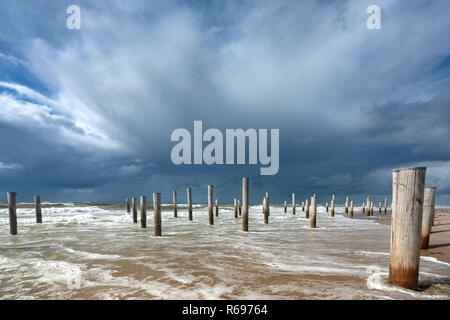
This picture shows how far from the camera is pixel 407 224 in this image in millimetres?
3951

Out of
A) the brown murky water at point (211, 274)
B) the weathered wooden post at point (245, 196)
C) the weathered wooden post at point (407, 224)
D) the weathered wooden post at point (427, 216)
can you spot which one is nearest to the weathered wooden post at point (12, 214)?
the brown murky water at point (211, 274)

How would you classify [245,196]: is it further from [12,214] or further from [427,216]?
[12,214]

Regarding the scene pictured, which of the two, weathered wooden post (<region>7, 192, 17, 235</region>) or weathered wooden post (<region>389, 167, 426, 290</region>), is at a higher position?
weathered wooden post (<region>389, 167, 426, 290</region>)

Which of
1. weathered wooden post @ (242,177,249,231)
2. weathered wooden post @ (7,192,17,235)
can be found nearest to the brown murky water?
weathered wooden post @ (242,177,249,231)

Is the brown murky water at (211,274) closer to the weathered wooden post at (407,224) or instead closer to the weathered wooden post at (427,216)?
the weathered wooden post at (407,224)

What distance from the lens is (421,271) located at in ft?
17.9

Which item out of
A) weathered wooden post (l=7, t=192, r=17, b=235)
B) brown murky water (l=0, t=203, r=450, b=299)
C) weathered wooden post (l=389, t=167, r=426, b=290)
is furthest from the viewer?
weathered wooden post (l=7, t=192, r=17, b=235)

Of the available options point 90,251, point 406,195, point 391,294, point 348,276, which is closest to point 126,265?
point 90,251

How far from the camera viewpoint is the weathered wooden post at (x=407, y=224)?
3.92 metres

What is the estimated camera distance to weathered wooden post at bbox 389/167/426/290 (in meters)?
3.92

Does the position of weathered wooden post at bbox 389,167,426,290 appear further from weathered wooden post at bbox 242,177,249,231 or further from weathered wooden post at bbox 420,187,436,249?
weathered wooden post at bbox 242,177,249,231

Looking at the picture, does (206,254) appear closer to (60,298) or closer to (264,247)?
(264,247)

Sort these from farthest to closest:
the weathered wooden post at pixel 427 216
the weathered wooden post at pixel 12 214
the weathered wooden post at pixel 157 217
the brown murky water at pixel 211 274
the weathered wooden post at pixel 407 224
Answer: the weathered wooden post at pixel 12 214 < the weathered wooden post at pixel 157 217 < the weathered wooden post at pixel 427 216 < the brown murky water at pixel 211 274 < the weathered wooden post at pixel 407 224
